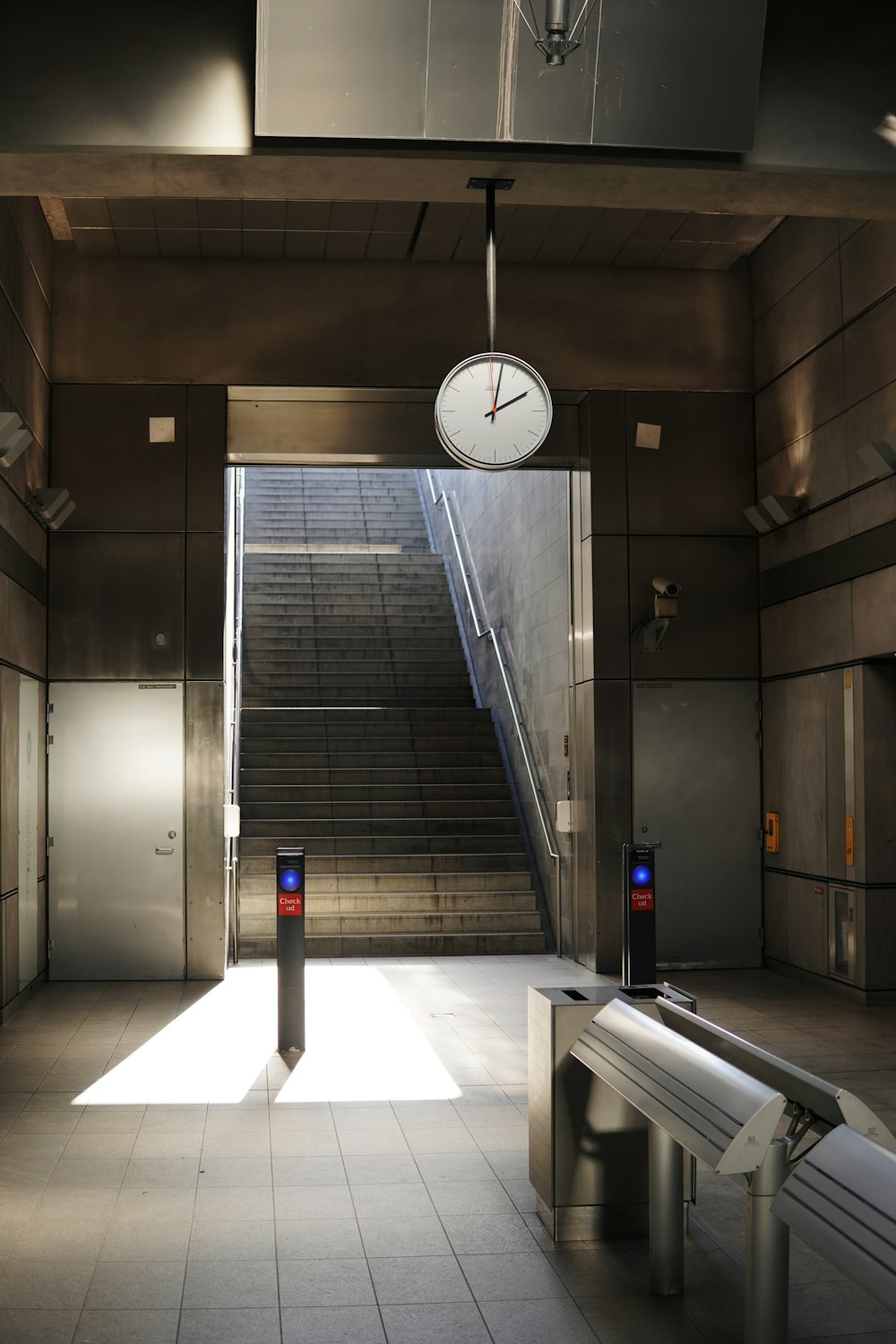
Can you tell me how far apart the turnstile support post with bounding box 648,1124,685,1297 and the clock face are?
126 inches

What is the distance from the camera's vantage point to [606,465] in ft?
31.5

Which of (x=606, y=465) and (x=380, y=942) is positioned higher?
(x=606, y=465)

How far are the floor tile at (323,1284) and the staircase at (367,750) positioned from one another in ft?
21.0

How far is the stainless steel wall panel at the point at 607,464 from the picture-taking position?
956cm

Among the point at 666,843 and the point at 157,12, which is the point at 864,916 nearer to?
the point at 666,843

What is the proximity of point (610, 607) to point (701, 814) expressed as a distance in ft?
5.53

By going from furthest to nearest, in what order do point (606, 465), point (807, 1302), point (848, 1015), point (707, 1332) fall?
point (606, 465), point (848, 1015), point (807, 1302), point (707, 1332)

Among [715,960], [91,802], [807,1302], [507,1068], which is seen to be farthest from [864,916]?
[91,802]

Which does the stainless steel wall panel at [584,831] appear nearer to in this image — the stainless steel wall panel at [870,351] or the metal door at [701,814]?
the metal door at [701,814]

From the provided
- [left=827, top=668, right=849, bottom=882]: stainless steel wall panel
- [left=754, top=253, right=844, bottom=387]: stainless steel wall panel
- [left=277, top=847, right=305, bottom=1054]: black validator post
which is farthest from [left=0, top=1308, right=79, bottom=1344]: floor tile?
[left=754, top=253, right=844, bottom=387]: stainless steel wall panel


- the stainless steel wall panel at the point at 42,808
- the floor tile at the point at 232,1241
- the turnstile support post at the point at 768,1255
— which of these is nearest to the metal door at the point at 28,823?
the stainless steel wall panel at the point at 42,808

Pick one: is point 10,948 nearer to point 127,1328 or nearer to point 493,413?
point 493,413

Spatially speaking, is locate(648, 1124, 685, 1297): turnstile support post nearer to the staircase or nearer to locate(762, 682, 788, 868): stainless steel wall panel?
locate(762, 682, 788, 868): stainless steel wall panel

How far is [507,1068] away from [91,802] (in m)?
4.07
